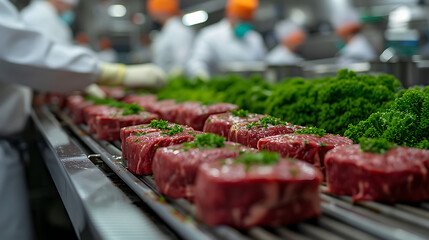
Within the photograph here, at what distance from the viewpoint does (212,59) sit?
7.00 m

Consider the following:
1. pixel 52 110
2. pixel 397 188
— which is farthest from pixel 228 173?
pixel 52 110

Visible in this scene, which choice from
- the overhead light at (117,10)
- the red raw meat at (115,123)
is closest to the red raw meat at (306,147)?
the red raw meat at (115,123)

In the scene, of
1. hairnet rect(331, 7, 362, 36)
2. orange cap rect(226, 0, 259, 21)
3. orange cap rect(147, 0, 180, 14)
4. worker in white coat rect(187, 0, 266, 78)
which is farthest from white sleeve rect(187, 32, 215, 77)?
hairnet rect(331, 7, 362, 36)

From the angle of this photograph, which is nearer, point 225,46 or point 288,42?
point 225,46

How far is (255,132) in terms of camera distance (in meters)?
1.78

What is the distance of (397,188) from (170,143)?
91cm

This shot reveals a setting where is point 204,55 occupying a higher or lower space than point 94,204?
higher

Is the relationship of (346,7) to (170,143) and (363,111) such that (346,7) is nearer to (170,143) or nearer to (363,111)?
(363,111)

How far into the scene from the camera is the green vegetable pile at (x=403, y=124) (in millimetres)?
1552

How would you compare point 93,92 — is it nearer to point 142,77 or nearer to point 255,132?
point 142,77

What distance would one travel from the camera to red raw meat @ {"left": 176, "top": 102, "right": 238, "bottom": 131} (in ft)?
7.91

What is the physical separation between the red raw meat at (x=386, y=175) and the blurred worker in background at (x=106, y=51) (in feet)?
35.8

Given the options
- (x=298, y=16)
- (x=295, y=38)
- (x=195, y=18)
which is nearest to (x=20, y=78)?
(x=298, y=16)

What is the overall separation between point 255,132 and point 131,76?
228cm
